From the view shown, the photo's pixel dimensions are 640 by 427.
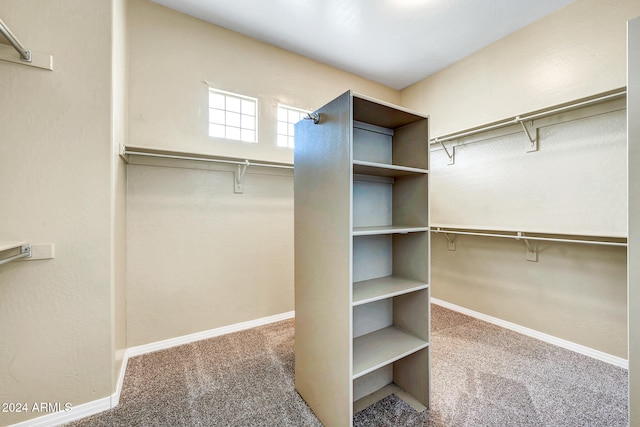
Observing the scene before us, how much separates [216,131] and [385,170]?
195 cm

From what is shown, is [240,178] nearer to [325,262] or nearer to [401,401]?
[325,262]

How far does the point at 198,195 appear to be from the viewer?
2.55 m

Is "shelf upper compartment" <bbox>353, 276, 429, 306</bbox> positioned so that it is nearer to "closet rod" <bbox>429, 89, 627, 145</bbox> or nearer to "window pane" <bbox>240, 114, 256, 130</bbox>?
"closet rod" <bbox>429, 89, 627, 145</bbox>

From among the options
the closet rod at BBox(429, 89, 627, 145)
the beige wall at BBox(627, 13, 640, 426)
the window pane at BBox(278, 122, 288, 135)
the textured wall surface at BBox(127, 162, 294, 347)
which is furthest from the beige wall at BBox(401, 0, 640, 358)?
the textured wall surface at BBox(127, 162, 294, 347)

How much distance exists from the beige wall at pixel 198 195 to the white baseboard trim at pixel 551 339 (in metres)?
2.22

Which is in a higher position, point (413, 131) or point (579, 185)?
point (413, 131)

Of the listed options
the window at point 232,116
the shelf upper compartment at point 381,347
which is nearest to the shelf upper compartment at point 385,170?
the shelf upper compartment at point 381,347

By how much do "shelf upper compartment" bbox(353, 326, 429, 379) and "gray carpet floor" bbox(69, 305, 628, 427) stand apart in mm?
415

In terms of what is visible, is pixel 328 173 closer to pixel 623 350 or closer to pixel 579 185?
pixel 579 185

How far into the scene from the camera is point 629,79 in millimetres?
1204

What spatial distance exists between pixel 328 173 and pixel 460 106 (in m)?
2.72

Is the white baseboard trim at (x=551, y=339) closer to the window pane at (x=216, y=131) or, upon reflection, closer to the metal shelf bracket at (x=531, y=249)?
the metal shelf bracket at (x=531, y=249)

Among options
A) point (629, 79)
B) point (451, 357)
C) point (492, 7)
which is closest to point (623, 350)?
point (451, 357)

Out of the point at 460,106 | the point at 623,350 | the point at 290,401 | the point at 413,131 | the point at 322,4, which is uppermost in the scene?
the point at 322,4
